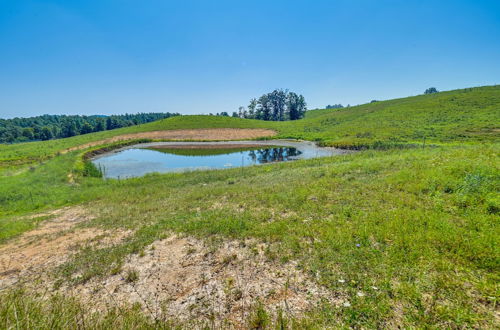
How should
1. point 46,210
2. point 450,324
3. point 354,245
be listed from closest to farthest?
point 450,324 → point 354,245 → point 46,210

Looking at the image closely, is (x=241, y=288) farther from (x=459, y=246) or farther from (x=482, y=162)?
(x=482, y=162)

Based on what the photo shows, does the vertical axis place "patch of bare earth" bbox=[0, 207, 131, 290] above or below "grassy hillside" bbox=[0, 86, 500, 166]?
below

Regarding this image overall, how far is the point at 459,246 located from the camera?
4797 millimetres

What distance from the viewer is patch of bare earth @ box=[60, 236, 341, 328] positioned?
3.95 meters

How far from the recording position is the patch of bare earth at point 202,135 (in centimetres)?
5147

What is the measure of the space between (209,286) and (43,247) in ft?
23.3

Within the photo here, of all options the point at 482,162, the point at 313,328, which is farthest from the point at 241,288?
the point at 482,162

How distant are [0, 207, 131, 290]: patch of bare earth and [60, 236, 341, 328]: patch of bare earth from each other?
2055 millimetres

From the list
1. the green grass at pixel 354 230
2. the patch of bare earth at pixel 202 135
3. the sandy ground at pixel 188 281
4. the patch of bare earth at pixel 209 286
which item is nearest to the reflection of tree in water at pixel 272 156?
the green grass at pixel 354 230

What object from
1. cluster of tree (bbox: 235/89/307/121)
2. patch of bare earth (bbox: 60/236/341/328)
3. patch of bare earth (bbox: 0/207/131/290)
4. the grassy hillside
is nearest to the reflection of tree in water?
the grassy hillside

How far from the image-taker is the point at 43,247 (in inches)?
302

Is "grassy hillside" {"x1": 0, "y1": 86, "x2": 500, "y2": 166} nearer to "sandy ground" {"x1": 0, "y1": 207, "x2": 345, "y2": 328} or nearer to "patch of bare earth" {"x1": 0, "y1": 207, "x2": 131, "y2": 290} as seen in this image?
"sandy ground" {"x1": 0, "y1": 207, "x2": 345, "y2": 328}

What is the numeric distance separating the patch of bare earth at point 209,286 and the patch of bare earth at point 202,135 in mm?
44323

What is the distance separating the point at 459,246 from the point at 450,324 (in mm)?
2353
